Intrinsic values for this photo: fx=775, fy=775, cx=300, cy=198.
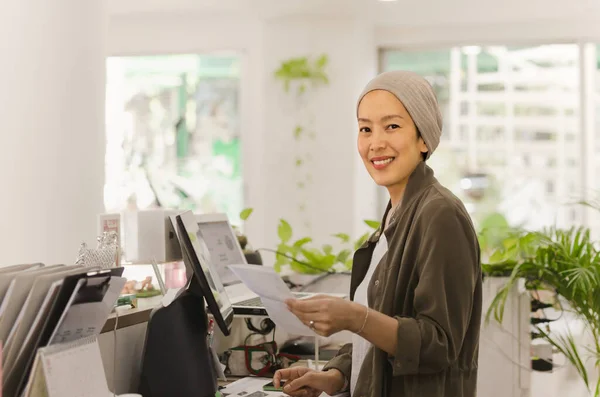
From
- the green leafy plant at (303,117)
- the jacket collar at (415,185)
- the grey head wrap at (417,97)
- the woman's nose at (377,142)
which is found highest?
the green leafy plant at (303,117)

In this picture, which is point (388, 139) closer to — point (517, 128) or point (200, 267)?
point (200, 267)

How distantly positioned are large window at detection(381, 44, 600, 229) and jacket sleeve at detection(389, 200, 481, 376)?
4692mm

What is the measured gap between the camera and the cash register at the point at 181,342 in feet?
5.76

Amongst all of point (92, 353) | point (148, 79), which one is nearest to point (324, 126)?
point (148, 79)

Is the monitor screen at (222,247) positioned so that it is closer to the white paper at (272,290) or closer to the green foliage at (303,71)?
the white paper at (272,290)

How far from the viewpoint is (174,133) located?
6.57 metres

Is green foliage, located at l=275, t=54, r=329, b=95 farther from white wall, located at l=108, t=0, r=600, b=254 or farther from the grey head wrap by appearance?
the grey head wrap

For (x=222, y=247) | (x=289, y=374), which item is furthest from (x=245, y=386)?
(x=222, y=247)

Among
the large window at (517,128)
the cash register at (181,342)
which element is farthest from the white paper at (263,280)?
the large window at (517,128)

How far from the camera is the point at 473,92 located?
6215 mm

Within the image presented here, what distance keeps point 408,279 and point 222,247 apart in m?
1.30

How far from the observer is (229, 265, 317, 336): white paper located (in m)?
1.44

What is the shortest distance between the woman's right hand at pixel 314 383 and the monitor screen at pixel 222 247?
0.89 metres

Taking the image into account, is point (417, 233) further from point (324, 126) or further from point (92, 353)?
point (324, 126)
